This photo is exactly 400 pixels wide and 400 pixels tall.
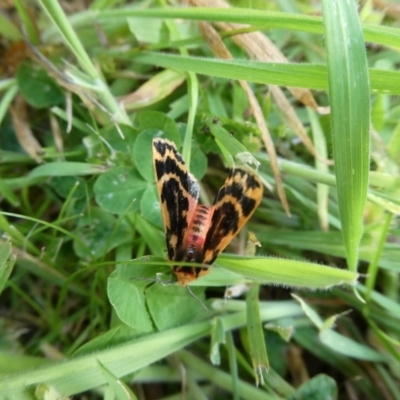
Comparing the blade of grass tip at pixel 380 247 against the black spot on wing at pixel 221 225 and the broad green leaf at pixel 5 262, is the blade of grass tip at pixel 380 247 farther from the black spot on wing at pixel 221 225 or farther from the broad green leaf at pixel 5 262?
the broad green leaf at pixel 5 262

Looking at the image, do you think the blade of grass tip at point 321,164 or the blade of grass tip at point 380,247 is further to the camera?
the blade of grass tip at point 321,164

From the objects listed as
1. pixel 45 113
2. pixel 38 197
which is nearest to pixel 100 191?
pixel 38 197

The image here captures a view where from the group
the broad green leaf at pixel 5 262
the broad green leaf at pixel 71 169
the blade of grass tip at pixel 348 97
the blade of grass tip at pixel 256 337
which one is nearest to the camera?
the blade of grass tip at pixel 348 97

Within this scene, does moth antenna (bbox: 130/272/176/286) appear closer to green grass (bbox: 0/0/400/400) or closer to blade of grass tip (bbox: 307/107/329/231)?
green grass (bbox: 0/0/400/400)

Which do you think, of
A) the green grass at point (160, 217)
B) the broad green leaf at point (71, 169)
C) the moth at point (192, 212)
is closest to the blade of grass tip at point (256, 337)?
the green grass at point (160, 217)

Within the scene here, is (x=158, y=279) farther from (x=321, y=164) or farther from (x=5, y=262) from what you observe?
(x=321, y=164)

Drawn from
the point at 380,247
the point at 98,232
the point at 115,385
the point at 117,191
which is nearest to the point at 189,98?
the point at 117,191

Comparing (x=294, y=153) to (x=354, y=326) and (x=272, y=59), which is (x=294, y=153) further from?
(x=354, y=326)
